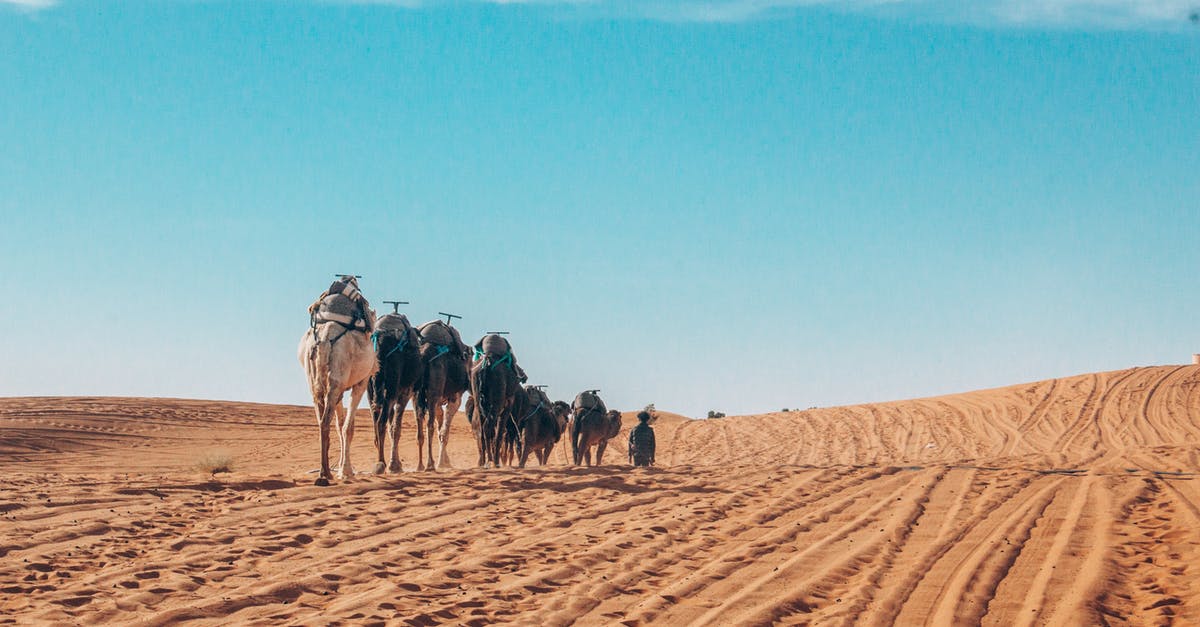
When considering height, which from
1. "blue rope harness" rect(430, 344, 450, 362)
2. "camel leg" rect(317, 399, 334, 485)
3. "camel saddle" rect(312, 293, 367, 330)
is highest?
"camel saddle" rect(312, 293, 367, 330)

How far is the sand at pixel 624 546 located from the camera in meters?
7.20

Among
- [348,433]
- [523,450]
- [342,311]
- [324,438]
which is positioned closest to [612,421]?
[523,450]

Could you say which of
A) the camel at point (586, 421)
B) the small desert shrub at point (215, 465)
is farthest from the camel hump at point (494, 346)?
the camel at point (586, 421)

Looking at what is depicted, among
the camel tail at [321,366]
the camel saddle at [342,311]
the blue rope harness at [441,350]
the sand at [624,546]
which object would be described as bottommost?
the sand at [624,546]

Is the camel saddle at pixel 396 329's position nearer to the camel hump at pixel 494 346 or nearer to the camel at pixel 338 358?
the camel hump at pixel 494 346

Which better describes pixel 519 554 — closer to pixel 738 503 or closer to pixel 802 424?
pixel 738 503

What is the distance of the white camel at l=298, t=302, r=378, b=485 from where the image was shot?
14.3m

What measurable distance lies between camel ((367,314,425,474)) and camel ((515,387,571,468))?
4.00m

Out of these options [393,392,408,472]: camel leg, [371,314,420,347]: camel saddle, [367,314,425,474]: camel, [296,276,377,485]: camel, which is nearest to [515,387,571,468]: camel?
[393,392,408,472]: camel leg

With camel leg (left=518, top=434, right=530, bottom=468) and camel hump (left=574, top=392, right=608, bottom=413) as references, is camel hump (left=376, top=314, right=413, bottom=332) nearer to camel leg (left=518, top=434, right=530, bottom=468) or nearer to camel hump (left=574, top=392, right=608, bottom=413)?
camel leg (left=518, top=434, right=530, bottom=468)

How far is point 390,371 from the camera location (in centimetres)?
1742

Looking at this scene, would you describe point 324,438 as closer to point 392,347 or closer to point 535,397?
point 392,347

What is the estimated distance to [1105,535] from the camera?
10.1 metres

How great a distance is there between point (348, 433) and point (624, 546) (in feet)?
22.0
